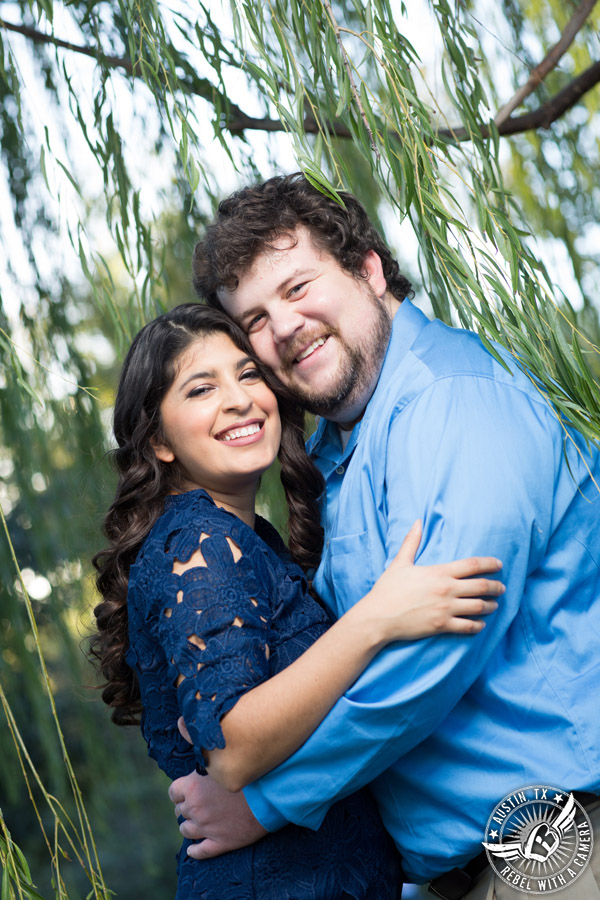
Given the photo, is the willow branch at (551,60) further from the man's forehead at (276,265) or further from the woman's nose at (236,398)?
the woman's nose at (236,398)

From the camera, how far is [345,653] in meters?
1.20

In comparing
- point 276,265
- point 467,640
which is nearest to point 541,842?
point 467,640

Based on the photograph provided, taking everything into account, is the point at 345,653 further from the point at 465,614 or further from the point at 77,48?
the point at 77,48

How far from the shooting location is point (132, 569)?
143 cm

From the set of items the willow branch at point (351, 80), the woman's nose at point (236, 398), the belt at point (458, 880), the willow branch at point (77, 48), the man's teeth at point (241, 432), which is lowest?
the belt at point (458, 880)

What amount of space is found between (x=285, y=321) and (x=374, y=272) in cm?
27

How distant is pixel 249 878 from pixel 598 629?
2.07ft

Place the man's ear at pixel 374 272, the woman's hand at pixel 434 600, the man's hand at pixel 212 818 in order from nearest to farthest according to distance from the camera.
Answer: the woman's hand at pixel 434 600, the man's hand at pixel 212 818, the man's ear at pixel 374 272

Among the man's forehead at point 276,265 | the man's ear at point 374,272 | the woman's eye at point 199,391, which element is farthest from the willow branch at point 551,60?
the woman's eye at point 199,391

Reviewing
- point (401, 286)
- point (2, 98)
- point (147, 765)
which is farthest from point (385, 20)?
point (147, 765)

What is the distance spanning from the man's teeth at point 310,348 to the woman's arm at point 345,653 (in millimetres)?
603

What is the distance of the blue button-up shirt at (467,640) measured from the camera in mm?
1223

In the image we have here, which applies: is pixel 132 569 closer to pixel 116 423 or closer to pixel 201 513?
pixel 201 513

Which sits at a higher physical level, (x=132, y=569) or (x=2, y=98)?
(x=2, y=98)
